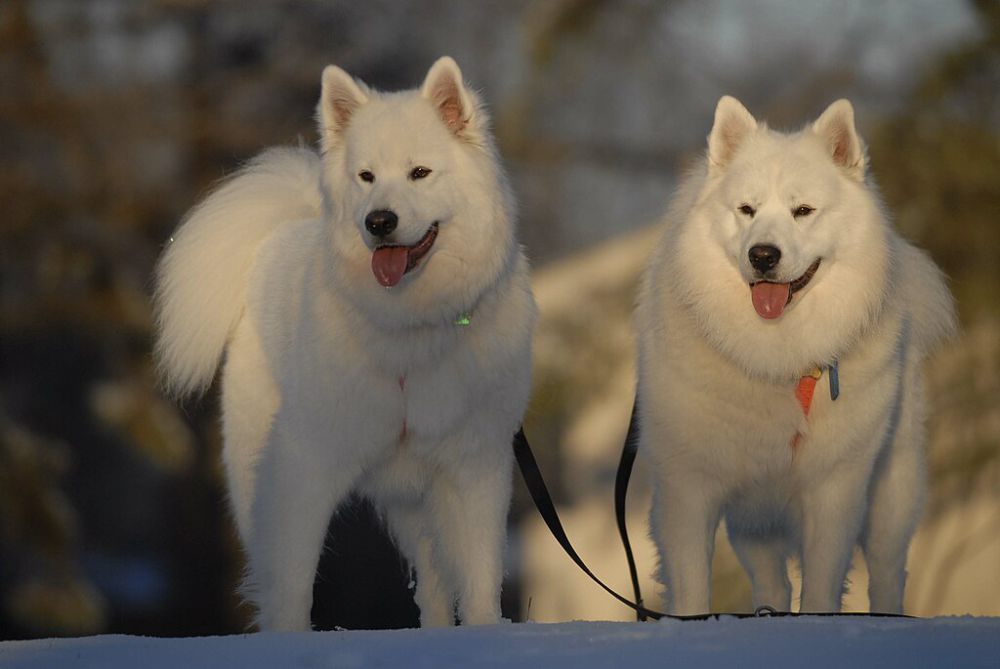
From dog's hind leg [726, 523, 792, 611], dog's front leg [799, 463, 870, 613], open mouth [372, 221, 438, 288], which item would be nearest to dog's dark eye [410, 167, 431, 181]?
open mouth [372, 221, 438, 288]

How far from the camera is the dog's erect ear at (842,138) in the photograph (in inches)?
156

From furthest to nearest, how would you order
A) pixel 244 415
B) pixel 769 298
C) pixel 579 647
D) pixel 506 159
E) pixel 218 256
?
1. pixel 506 159
2. pixel 218 256
3. pixel 244 415
4. pixel 769 298
5. pixel 579 647

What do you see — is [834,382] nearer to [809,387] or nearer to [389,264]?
[809,387]

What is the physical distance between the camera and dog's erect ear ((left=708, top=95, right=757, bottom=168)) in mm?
4059

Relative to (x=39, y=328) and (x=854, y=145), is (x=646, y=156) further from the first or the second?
(x=854, y=145)

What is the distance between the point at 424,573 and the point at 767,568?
4.06 ft

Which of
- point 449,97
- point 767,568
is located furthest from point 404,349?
point 767,568

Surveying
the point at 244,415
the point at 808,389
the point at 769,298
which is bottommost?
the point at 244,415

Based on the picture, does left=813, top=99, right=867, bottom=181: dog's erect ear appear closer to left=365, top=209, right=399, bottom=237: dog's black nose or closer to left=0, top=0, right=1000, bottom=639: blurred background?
left=365, top=209, right=399, bottom=237: dog's black nose

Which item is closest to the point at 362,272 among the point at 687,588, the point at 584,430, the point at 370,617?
the point at 687,588

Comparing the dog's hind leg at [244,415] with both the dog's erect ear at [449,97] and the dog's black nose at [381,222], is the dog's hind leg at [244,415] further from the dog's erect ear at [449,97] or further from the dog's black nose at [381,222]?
the dog's erect ear at [449,97]

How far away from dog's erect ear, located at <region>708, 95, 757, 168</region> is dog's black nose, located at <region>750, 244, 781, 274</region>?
0.43 metres

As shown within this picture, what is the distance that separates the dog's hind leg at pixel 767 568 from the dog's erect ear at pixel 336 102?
197 cm

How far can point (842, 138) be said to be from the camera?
4035 millimetres
